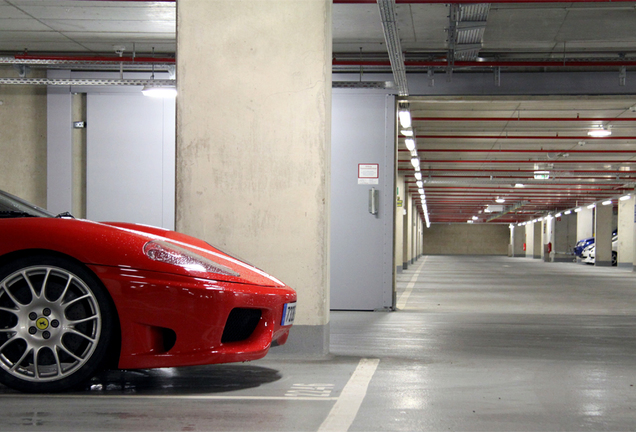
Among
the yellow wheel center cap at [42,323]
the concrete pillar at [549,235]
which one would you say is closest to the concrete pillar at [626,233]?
the concrete pillar at [549,235]

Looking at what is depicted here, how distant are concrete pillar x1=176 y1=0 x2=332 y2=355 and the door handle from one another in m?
4.20

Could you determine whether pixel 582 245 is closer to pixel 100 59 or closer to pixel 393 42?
pixel 100 59

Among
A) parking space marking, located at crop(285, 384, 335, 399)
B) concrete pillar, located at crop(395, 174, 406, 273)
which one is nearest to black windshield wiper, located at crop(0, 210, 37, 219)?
parking space marking, located at crop(285, 384, 335, 399)

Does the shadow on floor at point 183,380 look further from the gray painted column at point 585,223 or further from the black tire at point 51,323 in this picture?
the gray painted column at point 585,223

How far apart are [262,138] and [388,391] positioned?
1.99 m

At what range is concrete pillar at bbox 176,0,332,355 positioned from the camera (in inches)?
183

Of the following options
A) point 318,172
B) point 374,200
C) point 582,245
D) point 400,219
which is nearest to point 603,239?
point 582,245

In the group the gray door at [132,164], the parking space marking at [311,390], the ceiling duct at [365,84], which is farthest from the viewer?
the gray door at [132,164]

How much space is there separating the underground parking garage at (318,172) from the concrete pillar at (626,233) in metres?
15.7

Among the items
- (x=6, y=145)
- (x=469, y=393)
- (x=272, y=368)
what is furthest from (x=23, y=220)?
(x=6, y=145)

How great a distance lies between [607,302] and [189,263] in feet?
29.7

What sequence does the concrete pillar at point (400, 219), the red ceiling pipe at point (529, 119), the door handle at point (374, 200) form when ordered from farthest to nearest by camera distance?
the concrete pillar at point (400, 219) < the red ceiling pipe at point (529, 119) < the door handle at point (374, 200)

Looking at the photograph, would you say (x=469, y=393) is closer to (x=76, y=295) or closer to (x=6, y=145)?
(x=76, y=295)

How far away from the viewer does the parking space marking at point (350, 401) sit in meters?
2.90
